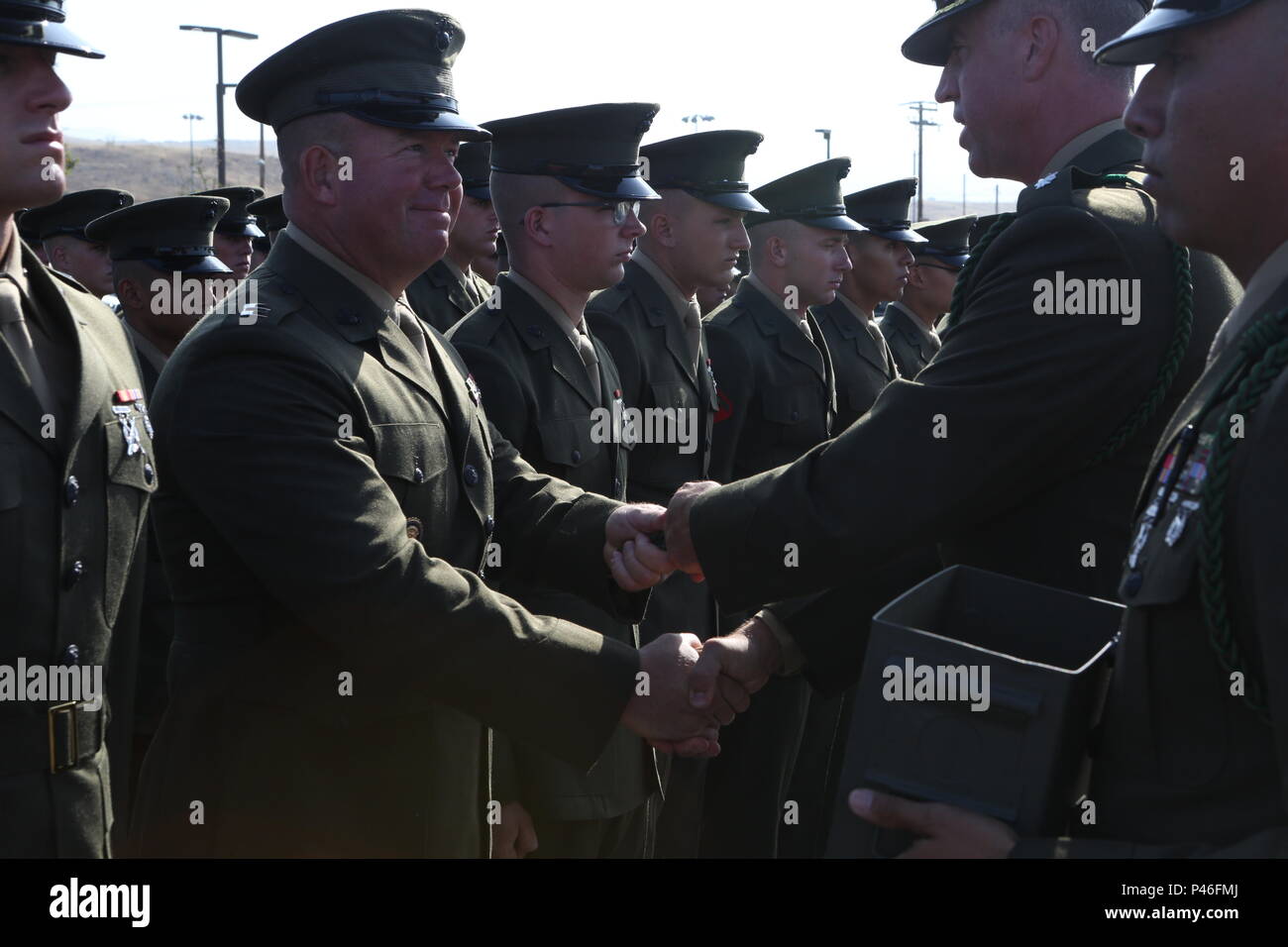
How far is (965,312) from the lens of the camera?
3053 mm

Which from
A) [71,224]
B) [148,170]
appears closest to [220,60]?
[71,224]

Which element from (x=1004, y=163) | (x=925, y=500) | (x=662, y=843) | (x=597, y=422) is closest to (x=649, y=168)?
(x=597, y=422)

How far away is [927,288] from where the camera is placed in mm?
9516

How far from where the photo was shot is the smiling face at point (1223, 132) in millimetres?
2080

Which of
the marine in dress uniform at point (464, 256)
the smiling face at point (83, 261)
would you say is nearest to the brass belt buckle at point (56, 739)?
the marine in dress uniform at point (464, 256)

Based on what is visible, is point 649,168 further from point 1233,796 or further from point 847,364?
point 1233,796

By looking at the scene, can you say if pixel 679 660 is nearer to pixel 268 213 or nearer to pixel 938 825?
pixel 938 825

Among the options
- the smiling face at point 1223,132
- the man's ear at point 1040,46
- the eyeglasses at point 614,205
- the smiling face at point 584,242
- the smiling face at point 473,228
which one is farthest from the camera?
the smiling face at point 473,228

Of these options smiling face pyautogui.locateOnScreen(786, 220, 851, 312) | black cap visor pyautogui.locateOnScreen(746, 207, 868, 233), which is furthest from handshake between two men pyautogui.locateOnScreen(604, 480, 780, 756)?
black cap visor pyautogui.locateOnScreen(746, 207, 868, 233)

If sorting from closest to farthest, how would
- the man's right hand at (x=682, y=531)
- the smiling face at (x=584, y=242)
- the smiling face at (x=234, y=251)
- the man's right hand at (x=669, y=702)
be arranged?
the man's right hand at (x=669, y=702), the man's right hand at (x=682, y=531), the smiling face at (x=584, y=242), the smiling face at (x=234, y=251)

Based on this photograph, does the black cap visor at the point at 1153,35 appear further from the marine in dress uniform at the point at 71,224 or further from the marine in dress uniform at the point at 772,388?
the marine in dress uniform at the point at 71,224

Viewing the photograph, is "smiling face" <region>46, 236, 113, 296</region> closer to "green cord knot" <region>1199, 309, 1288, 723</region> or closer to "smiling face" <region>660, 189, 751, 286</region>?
"smiling face" <region>660, 189, 751, 286</region>

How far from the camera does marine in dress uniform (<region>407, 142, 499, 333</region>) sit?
25.5ft

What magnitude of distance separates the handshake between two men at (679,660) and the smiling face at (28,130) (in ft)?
5.86
